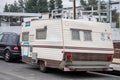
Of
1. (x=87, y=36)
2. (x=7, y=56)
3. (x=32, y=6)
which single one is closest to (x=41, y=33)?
(x=87, y=36)

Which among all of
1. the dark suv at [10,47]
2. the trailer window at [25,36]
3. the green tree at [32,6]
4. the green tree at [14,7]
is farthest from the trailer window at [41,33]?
the green tree at [14,7]

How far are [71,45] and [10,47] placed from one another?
21.5 feet

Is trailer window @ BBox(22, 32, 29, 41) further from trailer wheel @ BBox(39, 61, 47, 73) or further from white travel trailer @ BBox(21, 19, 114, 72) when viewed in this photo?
trailer wheel @ BBox(39, 61, 47, 73)

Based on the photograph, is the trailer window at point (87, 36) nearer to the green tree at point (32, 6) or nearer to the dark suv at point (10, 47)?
the dark suv at point (10, 47)

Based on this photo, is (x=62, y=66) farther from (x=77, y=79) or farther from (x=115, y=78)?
(x=115, y=78)

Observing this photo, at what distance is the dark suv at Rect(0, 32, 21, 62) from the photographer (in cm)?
1788

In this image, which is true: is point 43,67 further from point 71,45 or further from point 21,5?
point 21,5

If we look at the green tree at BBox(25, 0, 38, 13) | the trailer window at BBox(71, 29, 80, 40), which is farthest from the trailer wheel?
the green tree at BBox(25, 0, 38, 13)

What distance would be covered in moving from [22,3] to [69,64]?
96912mm

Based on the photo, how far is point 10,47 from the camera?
18047 millimetres

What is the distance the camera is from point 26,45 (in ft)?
49.1

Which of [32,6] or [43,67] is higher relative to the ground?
[32,6]

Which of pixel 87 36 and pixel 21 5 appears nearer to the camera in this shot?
pixel 87 36

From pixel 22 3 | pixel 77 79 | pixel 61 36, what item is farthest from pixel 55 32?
pixel 22 3
